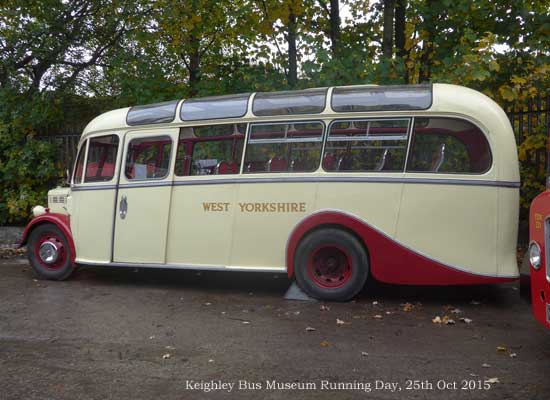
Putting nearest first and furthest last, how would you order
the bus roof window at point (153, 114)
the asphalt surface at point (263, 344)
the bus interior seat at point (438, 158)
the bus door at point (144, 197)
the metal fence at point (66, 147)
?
the asphalt surface at point (263, 344), the bus interior seat at point (438, 158), the bus door at point (144, 197), the bus roof window at point (153, 114), the metal fence at point (66, 147)

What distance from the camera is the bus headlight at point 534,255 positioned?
448cm

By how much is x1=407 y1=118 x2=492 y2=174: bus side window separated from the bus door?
308 centimetres

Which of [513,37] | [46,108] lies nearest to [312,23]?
[513,37]

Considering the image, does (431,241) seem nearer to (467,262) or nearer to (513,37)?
(467,262)

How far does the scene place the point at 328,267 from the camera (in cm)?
688

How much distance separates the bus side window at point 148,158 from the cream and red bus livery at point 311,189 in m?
0.02

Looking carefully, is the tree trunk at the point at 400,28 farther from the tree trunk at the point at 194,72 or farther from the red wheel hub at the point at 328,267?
the red wheel hub at the point at 328,267

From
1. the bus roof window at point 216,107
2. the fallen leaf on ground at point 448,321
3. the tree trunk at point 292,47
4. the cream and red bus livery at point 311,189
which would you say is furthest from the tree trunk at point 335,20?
the fallen leaf on ground at point 448,321

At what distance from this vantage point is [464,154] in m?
6.32

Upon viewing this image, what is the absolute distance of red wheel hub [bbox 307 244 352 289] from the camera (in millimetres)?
6801

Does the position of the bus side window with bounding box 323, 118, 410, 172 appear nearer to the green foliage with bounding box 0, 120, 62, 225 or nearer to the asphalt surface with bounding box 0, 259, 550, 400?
the asphalt surface with bounding box 0, 259, 550, 400

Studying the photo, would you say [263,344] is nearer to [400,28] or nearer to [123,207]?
[123,207]

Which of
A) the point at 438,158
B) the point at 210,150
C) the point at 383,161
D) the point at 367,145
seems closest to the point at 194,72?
the point at 210,150

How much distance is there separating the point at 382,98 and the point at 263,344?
10.2 ft
